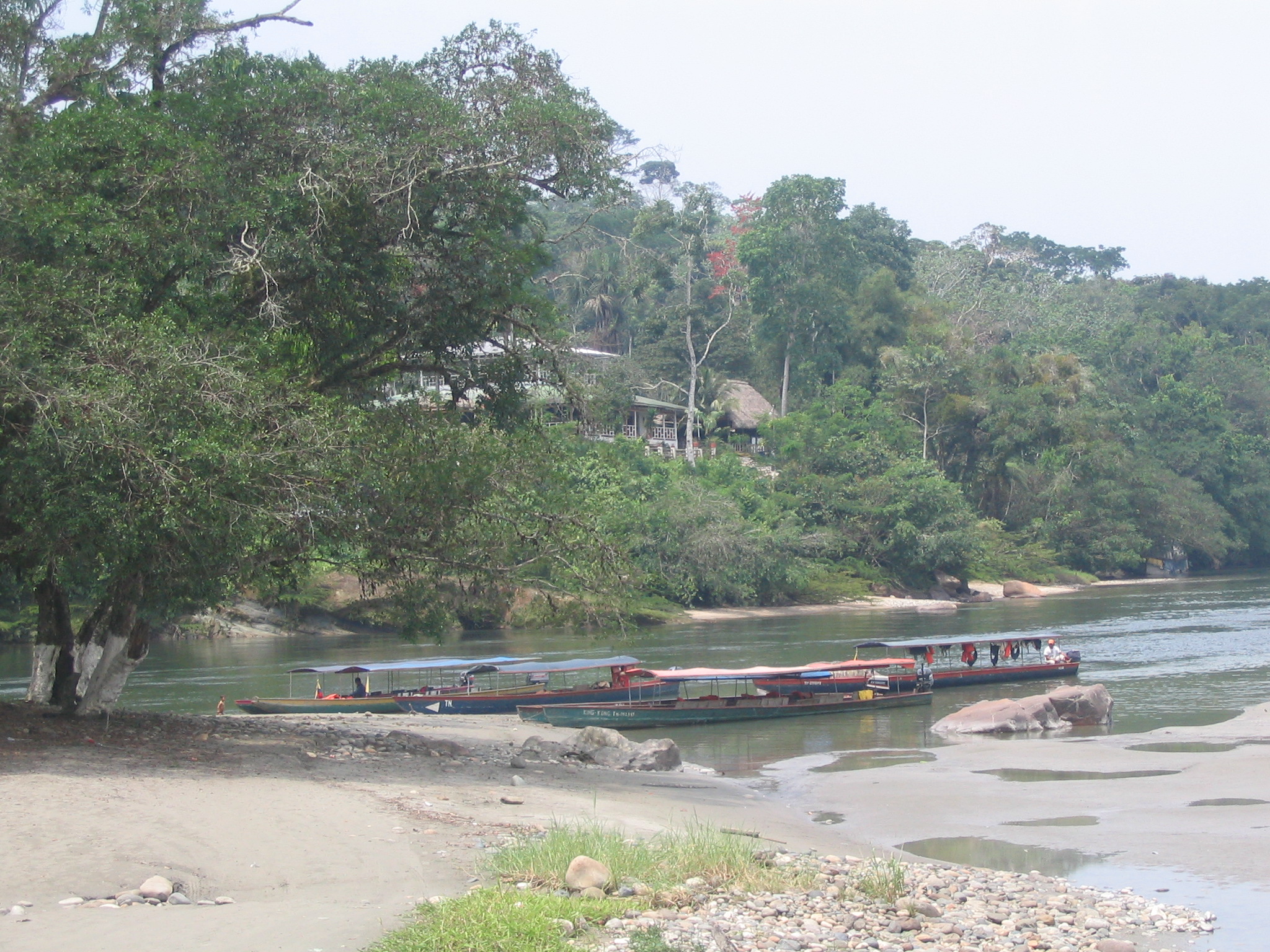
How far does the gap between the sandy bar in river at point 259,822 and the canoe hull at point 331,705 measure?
7736mm

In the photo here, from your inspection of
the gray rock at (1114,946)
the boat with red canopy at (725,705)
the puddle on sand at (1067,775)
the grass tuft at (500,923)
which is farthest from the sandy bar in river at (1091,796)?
the grass tuft at (500,923)

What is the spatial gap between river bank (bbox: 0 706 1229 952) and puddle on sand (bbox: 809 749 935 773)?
7.68 ft

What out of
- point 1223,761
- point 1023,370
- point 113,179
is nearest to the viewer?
point 113,179

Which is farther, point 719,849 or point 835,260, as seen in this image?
point 835,260

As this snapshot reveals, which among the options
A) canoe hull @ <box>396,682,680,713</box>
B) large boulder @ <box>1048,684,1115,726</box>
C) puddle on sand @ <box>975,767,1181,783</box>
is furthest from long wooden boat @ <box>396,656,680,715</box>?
puddle on sand @ <box>975,767,1181,783</box>

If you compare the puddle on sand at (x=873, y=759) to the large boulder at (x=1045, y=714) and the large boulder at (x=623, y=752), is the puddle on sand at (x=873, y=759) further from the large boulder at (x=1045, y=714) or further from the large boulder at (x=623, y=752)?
the large boulder at (x=1045, y=714)

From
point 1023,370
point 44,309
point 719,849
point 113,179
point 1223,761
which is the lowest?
point 1223,761

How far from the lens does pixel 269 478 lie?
12.7m

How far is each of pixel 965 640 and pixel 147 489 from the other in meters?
23.8

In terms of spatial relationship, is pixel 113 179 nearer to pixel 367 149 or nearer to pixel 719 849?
pixel 367 149

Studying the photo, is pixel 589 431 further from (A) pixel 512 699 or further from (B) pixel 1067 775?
(A) pixel 512 699

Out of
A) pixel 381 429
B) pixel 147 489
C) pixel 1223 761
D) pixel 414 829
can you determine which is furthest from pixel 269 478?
pixel 1223 761

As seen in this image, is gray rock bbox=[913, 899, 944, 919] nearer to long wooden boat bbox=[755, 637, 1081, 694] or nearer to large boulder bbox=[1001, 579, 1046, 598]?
long wooden boat bbox=[755, 637, 1081, 694]

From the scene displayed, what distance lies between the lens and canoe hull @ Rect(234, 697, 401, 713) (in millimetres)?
25484
